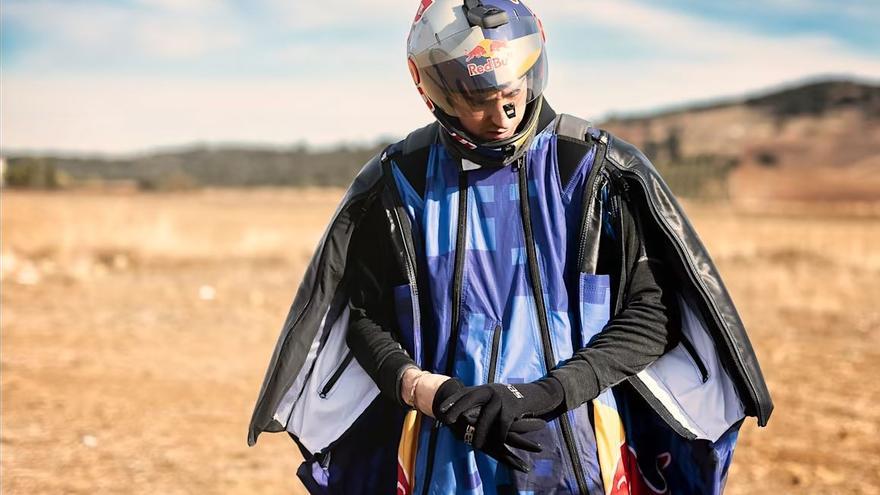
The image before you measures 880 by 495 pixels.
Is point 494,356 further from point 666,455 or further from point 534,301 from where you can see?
point 666,455

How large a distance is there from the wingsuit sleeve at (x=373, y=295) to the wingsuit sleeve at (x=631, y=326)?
0.43 metres

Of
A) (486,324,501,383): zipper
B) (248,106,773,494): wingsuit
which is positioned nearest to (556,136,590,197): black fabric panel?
(248,106,773,494): wingsuit

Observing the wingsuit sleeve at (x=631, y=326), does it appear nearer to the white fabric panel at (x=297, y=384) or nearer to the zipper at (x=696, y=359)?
the zipper at (x=696, y=359)

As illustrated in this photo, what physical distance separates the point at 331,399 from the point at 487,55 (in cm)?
94

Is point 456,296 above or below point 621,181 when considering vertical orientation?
below

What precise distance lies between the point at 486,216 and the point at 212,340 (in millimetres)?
8614

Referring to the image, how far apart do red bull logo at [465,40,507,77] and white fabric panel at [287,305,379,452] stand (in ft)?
2.30

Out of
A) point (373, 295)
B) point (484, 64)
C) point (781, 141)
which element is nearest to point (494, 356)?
point (373, 295)

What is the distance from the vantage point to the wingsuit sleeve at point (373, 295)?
7.09ft

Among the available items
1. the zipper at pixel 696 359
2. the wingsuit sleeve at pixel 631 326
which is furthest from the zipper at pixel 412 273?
the zipper at pixel 696 359

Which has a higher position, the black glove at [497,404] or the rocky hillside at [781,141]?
the black glove at [497,404]

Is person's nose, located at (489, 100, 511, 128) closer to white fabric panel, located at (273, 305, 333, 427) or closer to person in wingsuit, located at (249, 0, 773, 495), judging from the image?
person in wingsuit, located at (249, 0, 773, 495)

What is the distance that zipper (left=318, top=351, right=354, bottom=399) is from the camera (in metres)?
2.31

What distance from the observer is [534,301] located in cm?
201
